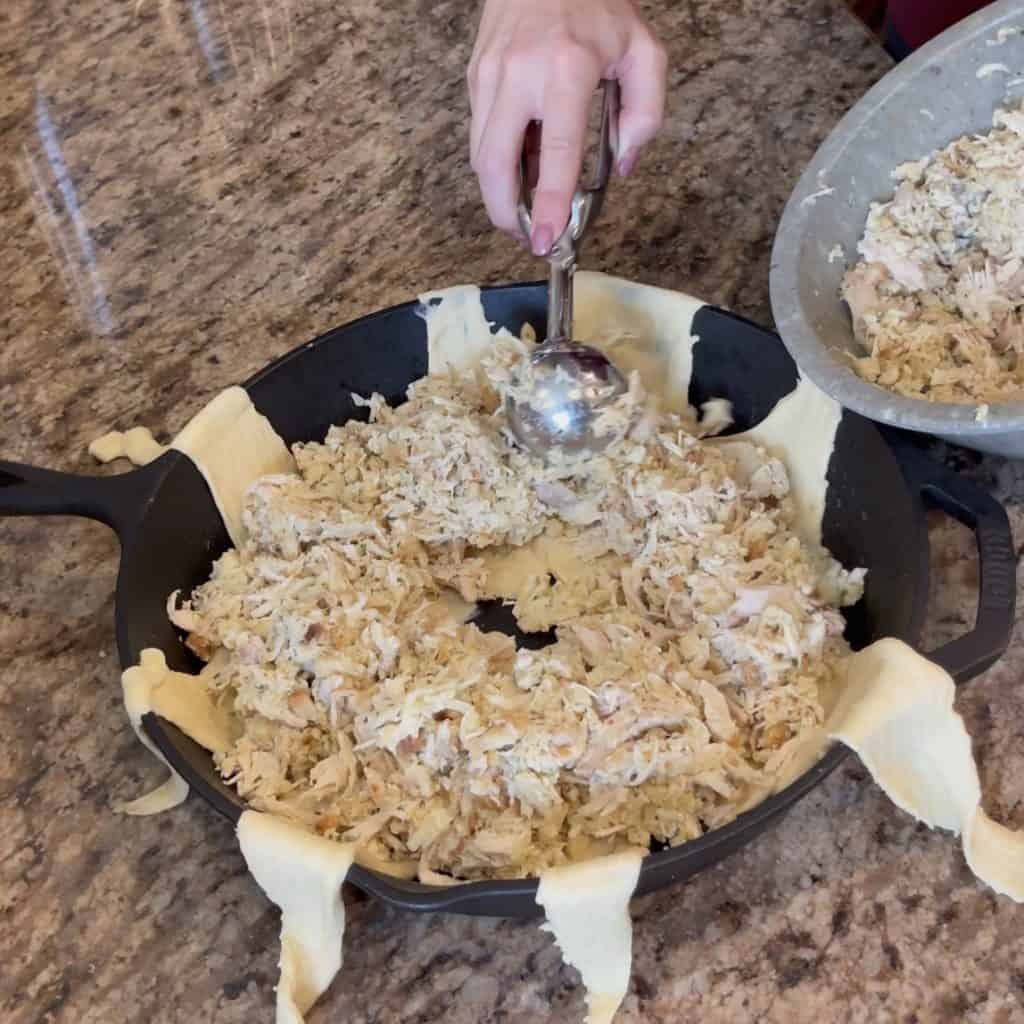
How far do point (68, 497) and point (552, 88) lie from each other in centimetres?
43

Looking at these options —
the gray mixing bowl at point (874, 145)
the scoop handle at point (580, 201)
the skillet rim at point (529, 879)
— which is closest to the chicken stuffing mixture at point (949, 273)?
the gray mixing bowl at point (874, 145)

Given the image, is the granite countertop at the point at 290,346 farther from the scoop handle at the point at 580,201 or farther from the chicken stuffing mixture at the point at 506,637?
the scoop handle at the point at 580,201

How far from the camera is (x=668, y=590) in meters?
0.82

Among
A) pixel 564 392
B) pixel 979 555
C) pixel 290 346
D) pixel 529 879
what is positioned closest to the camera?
pixel 529 879

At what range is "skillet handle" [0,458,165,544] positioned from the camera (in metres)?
0.77

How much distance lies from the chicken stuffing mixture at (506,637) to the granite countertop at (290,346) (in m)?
0.06

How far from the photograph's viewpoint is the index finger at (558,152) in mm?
734

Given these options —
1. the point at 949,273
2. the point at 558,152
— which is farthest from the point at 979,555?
the point at 558,152

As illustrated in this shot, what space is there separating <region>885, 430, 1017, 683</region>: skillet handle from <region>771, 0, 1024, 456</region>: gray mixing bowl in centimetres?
12

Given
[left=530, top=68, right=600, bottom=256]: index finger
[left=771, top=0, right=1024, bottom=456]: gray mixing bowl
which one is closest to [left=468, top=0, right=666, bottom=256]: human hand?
[left=530, top=68, right=600, bottom=256]: index finger

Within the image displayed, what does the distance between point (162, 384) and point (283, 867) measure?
0.57m

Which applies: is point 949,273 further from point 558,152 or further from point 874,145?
point 558,152

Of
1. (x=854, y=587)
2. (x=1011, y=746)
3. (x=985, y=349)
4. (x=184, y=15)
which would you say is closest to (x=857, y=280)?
(x=985, y=349)

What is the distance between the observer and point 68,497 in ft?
2.54
